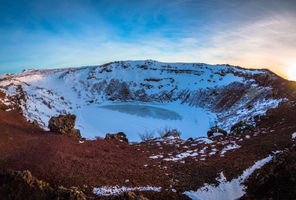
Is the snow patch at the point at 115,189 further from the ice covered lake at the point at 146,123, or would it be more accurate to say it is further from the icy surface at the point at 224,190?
the ice covered lake at the point at 146,123

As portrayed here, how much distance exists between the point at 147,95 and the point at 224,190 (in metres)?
55.9

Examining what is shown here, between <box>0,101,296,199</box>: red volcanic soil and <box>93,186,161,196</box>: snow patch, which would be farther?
<box>0,101,296,199</box>: red volcanic soil

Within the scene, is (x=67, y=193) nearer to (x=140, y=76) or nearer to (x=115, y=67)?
(x=140, y=76)

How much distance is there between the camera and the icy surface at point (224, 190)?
6491 mm

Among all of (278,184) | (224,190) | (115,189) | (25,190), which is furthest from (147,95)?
(25,190)

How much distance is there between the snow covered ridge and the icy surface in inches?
834

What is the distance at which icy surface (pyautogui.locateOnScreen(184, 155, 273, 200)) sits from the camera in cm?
649

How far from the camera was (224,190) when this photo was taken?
6914 mm

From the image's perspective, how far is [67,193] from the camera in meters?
4.91

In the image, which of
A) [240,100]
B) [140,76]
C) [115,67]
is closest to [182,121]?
[240,100]

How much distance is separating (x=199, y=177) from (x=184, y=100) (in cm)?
4881

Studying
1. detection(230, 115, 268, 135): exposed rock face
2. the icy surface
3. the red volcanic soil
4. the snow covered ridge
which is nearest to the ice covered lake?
the snow covered ridge

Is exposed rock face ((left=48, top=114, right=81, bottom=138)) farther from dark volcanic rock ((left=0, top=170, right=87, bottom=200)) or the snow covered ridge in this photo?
the snow covered ridge

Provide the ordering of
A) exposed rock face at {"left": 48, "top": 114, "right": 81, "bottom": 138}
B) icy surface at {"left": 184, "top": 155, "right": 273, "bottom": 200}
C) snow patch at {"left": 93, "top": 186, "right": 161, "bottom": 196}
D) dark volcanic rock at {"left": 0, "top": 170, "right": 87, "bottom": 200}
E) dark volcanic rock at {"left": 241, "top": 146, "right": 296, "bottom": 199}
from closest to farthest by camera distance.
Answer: dark volcanic rock at {"left": 0, "top": 170, "right": 87, "bottom": 200}, dark volcanic rock at {"left": 241, "top": 146, "right": 296, "bottom": 199}, snow patch at {"left": 93, "top": 186, "right": 161, "bottom": 196}, icy surface at {"left": 184, "top": 155, "right": 273, "bottom": 200}, exposed rock face at {"left": 48, "top": 114, "right": 81, "bottom": 138}
